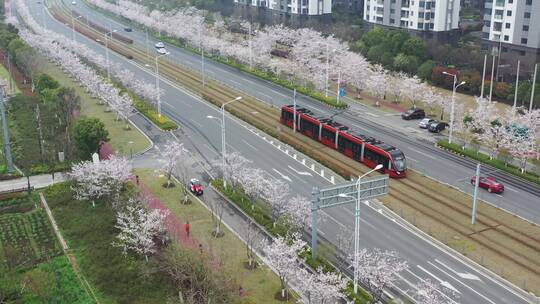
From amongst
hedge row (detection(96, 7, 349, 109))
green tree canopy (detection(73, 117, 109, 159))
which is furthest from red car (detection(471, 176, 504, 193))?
green tree canopy (detection(73, 117, 109, 159))

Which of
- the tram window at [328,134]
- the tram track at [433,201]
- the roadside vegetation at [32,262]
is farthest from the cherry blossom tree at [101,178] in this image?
the tram window at [328,134]

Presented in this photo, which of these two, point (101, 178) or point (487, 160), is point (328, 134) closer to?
point (487, 160)

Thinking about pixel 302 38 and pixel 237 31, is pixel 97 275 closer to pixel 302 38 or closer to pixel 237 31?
pixel 302 38

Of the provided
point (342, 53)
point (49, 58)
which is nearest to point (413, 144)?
point (342, 53)

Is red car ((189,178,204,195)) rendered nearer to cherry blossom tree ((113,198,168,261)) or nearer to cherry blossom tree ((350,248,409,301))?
cherry blossom tree ((113,198,168,261))

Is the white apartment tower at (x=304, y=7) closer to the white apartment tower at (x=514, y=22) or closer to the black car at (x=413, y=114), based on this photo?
the white apartment tower at (x=514, y=22)

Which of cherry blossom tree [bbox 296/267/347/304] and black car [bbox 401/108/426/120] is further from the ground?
black car [bbox 401/108/426/120]
